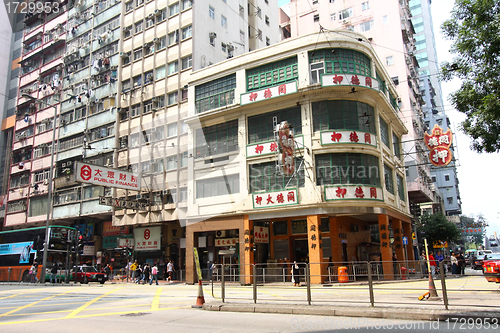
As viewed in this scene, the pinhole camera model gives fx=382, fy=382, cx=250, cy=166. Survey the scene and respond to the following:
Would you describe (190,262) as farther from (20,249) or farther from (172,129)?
(20,249)

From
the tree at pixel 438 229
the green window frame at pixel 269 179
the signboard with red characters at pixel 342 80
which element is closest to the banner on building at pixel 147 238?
the green window frame at pixel 269 179

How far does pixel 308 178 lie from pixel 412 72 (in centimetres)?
3155

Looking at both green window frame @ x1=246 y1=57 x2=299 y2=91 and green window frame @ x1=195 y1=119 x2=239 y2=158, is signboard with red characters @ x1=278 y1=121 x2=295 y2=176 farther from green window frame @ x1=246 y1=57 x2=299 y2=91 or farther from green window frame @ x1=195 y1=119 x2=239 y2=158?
green window frame @ x1=195 y1=119 x2=239 y2=158

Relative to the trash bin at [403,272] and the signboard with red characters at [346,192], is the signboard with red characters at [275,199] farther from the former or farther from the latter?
the trash bin at [403,272]

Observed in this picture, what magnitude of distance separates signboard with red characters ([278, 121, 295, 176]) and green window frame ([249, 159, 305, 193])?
842mm

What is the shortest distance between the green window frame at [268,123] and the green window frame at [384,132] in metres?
6.45

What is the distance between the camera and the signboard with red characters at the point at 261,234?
25866 mm

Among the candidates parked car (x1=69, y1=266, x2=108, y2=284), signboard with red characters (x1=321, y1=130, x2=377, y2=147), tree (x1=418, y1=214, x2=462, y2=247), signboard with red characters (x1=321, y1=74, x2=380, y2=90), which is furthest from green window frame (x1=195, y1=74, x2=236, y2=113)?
tree (x1=418, y1=214, x2=462, y2=247)

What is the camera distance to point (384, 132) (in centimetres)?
2808

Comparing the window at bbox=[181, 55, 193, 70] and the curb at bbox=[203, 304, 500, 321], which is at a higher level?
the window at bbox=[181, 55, 193, 70]

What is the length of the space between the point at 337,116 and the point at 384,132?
6.12 metres

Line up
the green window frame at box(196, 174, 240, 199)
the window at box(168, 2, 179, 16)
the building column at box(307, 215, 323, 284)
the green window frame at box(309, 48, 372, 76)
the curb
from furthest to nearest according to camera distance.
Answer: the window at box(168, 2, 179, 16) < the green window frame at box(196, 174, 240, 199) < the green window frame at box(309, 48, 372, 76) < the building column at box(307, 215, 323, 284) < the curb

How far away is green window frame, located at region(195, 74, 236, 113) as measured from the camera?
27484mm

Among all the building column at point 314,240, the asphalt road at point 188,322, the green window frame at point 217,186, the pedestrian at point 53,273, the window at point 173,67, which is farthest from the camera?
the window at point 173,67
